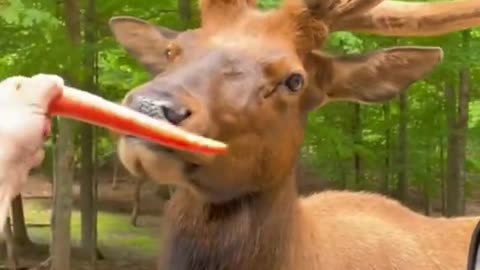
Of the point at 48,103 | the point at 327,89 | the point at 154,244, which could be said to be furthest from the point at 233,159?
the point at 154,244

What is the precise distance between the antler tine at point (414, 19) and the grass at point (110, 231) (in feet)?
39.6

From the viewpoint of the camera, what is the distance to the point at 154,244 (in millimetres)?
17328

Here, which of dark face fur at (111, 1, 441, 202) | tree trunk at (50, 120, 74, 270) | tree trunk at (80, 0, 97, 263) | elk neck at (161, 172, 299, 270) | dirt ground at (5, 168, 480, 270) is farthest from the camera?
dirt ground at (5, 168, 480, 270)

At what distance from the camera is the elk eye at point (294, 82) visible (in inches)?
145

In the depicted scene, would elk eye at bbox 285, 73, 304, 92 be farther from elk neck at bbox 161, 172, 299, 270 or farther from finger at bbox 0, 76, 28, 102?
finger at bbox 0, 76, 28, 102

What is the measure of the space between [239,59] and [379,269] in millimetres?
1275

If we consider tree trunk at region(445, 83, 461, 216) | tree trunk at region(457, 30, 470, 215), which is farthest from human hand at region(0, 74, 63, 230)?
tree trunk at region(445, 83, 461, 216)

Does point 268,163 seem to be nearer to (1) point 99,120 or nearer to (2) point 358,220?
(2) point 358,220

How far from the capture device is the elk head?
123 inches

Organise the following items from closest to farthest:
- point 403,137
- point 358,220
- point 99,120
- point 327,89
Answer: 1. point 99,120
2. point 327,89
3. point 358,220
4. point 403,137

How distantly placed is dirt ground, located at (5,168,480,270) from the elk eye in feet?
25.6

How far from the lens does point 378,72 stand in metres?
4.13

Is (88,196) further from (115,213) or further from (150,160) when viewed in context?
(150,160)

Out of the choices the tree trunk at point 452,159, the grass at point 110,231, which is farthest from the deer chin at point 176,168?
the grass at point 110,231
